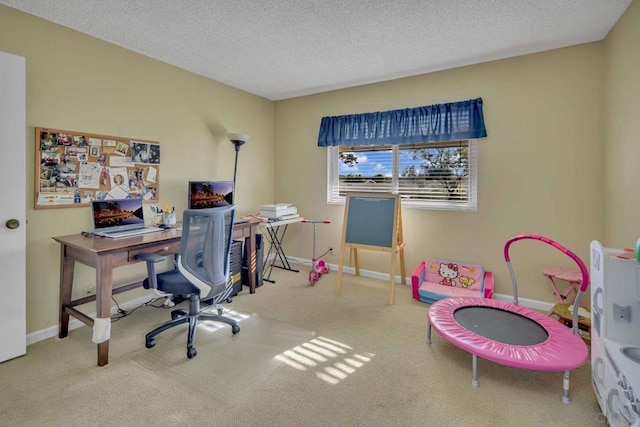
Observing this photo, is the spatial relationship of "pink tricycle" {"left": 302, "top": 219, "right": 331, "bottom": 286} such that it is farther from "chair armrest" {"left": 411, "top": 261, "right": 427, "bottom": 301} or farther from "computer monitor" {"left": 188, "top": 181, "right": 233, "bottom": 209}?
"chair armrest" {"left": 411, "top": 261, "right": 427, "bottom": 301}

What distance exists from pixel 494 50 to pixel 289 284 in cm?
322

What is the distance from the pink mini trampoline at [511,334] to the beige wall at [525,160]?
0.92m

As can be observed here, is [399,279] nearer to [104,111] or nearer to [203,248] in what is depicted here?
[203,248]

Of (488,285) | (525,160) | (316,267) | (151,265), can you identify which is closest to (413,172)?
(525,160)

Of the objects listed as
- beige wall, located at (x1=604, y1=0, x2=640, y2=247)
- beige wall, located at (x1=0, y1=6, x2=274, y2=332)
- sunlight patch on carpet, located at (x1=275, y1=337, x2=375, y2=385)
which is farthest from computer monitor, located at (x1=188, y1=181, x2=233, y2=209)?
beige wall, located at (x1=604, y1=0, x2=640, y2=247)

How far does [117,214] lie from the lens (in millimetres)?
2705

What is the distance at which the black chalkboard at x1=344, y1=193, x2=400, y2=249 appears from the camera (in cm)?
343

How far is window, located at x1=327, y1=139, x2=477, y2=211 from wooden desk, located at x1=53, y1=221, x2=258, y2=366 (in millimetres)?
2275

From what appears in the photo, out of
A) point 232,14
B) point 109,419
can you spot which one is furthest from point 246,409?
point 232,14

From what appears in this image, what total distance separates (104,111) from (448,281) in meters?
3.73

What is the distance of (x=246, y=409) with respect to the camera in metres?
1.74

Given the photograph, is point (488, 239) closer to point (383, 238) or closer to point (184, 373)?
point (383, 238)

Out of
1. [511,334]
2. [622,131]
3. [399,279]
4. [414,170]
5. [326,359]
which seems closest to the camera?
Answer: [511,334]

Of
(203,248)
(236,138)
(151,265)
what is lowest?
(151,265)
